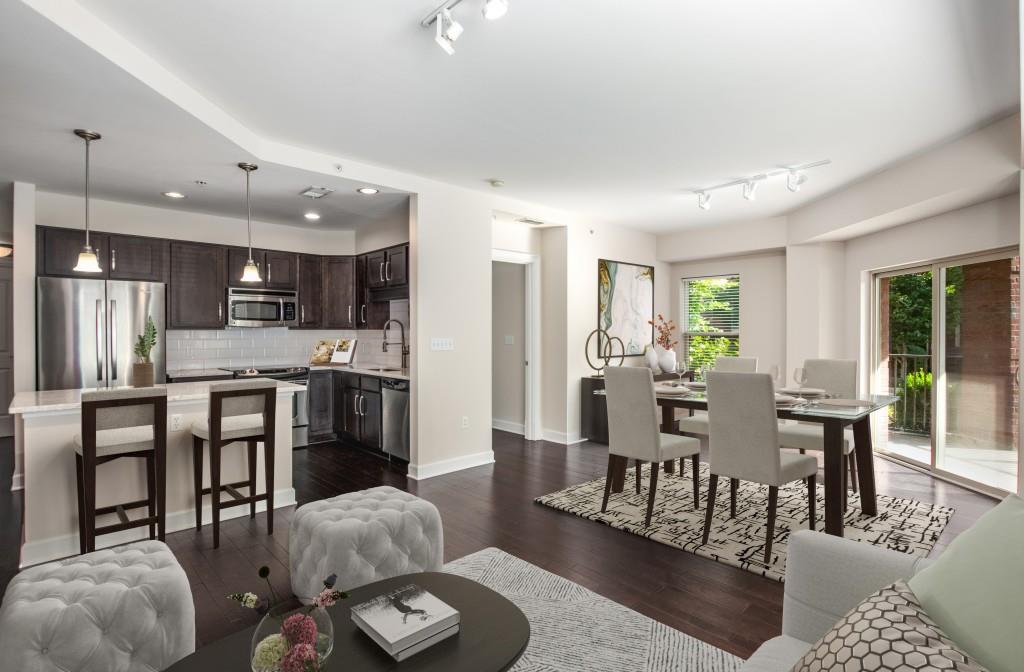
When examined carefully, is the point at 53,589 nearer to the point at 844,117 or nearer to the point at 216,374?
the point at 216,374

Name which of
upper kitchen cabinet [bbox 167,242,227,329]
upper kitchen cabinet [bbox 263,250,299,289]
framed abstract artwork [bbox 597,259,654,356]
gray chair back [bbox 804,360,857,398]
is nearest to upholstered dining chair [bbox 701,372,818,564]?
gray chair back [bbox 804,360,857,398]

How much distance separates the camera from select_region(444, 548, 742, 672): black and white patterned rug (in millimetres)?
2023

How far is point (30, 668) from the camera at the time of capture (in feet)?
4.74

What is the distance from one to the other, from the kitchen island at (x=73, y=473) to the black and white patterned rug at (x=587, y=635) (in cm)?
192

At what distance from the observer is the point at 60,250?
464 cm

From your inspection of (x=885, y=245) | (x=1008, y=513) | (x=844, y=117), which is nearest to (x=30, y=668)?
(x=1008, y=513)

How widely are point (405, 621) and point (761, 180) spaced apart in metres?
4.60

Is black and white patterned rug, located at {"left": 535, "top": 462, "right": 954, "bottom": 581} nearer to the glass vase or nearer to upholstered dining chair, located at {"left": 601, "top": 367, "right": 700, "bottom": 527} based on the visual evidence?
upholstered dining chair, located at {"left": 601, "top": 367, "right": 700, "bottom": 527}

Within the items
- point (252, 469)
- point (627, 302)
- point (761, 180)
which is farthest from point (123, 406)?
point (627, 302)

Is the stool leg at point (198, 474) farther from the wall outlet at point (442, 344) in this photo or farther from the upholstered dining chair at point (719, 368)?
the upholstered dining chair at point (719, 368)

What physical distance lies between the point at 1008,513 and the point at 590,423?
16.7 feet

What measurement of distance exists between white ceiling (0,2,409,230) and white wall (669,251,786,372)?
4311 mm

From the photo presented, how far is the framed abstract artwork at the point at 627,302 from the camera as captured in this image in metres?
6.49

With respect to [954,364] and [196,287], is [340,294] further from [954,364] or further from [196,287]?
[954,364]
